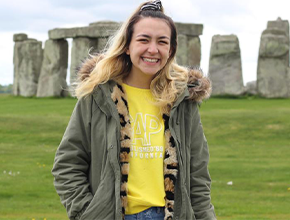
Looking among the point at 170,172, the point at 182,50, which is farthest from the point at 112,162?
the point at 182,50

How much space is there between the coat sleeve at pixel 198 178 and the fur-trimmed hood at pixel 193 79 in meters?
0.10

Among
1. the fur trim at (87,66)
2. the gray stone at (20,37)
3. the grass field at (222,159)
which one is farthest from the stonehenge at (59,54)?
the fur trim at (87,66)

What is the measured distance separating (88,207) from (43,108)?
64.6 feet

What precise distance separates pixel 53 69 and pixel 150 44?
26.6 m

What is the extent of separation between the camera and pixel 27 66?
108 ft

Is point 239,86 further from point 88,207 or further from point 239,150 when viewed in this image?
point 88,207

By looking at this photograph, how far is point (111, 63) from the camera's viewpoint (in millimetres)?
3891

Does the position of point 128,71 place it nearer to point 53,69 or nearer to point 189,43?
point 189,43

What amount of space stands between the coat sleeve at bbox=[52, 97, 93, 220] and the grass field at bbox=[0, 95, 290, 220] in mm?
5109

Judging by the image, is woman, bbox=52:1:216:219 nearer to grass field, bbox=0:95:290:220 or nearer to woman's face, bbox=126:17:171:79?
woman's face, bbox=126:17:171:79

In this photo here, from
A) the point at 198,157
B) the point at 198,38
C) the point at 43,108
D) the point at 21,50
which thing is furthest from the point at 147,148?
the point at 21,50

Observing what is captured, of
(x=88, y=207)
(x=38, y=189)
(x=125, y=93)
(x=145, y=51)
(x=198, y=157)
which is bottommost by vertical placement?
(x=38, y=189)

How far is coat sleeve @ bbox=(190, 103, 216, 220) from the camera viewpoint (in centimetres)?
381

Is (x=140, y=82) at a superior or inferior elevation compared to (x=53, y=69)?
superior
